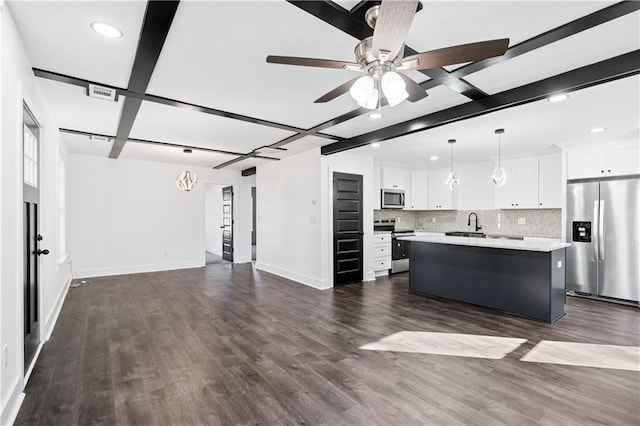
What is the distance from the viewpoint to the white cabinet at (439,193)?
23.5 ft

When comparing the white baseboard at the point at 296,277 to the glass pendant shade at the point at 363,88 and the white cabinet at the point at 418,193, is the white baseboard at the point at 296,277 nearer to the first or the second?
the white cabinet at the point at 418,193

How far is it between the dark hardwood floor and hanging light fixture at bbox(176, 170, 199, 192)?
10.1 ft

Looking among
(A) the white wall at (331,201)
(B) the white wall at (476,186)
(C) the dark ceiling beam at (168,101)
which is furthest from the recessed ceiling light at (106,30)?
(B) the white wall at (476,186)

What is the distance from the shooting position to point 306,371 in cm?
259

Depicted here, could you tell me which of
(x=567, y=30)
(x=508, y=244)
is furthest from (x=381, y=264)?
(x=567, y=30)

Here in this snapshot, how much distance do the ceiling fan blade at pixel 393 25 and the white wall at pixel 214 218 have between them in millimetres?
9196

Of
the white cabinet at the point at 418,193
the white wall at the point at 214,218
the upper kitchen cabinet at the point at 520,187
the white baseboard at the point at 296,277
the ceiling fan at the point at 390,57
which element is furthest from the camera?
the white wall at the point at 214,218

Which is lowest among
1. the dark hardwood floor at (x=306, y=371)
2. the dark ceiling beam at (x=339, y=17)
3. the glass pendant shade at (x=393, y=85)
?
the dark hardwood floor at (x=306, y=371)

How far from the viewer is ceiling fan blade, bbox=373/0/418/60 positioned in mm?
1292

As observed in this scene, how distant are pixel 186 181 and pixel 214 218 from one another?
152 inches

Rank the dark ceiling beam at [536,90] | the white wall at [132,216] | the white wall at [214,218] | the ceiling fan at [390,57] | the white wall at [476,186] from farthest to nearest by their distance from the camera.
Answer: the white wall at [214,218] < the white wall at [476,186] < the white wall at [132,216] < the dark ceiling beam at [536,90] < the ceiling fan at [390,57]

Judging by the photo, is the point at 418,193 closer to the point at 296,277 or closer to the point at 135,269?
the point at 296,277

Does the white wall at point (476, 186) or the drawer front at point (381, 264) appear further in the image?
the white wall at point (476, 186)

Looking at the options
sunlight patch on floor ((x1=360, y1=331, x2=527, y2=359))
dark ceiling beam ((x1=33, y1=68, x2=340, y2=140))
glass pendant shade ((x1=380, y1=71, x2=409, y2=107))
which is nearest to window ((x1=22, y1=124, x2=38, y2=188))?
dark ceiling beam ((x1=33, y1=68, x2=340, y2=140))
